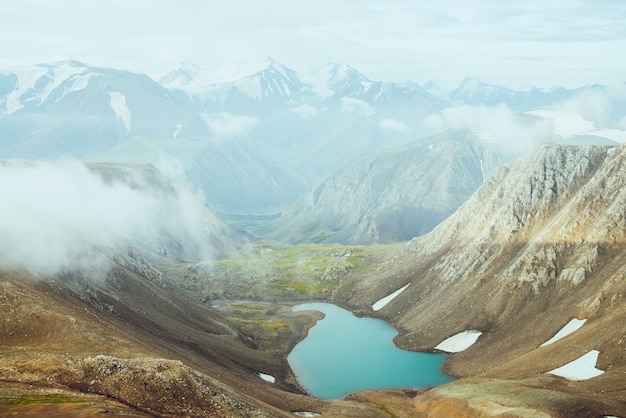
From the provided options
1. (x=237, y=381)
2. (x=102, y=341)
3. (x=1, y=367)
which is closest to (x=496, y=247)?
(x=237, y=381)

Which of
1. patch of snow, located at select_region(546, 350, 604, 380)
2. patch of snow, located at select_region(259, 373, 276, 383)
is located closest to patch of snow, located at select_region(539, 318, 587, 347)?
patch of snow, located at select_region(546, 350, 604, 380)

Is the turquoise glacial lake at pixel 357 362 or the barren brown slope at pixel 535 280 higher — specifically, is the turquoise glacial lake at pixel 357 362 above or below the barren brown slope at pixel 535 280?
below

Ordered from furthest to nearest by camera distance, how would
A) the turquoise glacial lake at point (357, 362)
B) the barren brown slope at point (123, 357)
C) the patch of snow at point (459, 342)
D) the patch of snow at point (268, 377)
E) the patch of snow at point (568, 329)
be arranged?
the patch of snow at point (459, 342) → the turquoise glacial lake at point (357, 362) → the patch of snow at point (568, 329) → the patch of snow at point (268, 377) → the barren brown slope at point (123, 357)

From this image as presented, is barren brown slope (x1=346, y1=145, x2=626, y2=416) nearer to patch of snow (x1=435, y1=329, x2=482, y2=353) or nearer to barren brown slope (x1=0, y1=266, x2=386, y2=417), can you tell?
patch of snow (x1=435, y1=329, x2=482, y2=353)

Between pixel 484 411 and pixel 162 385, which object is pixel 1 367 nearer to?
pixel 162 385

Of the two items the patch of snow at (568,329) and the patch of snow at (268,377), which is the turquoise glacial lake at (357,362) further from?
the patch of snow at (568,329)

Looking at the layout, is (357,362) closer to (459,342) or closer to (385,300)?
(459,342)

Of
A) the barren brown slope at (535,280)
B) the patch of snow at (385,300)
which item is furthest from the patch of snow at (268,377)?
the patch of snow at (385,300)
